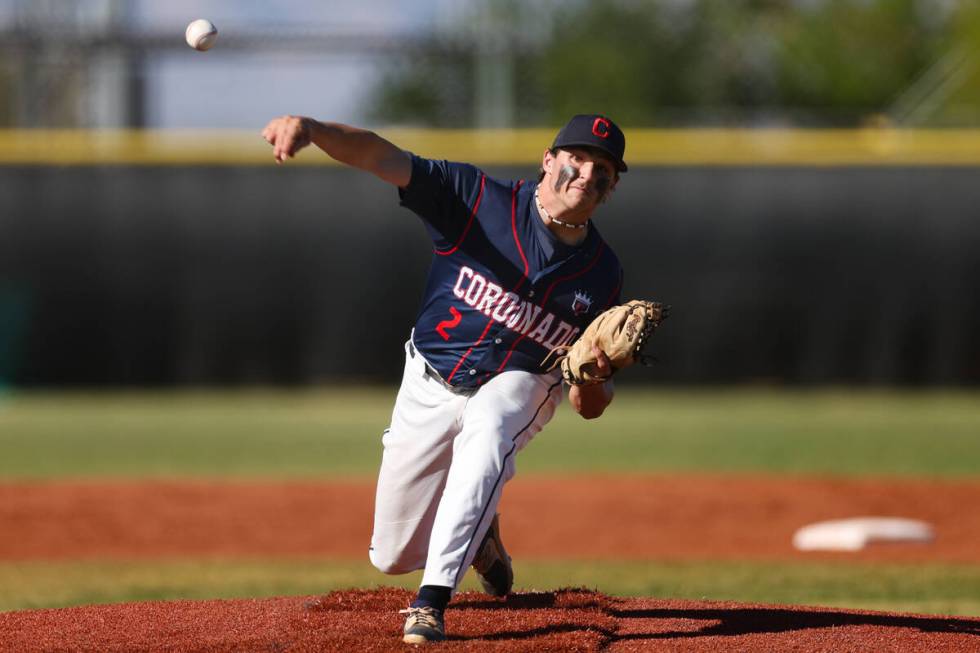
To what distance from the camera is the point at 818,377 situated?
14.1 m

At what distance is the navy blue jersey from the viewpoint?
389 centimetres

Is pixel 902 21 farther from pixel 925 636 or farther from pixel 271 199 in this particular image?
pixel 925 636

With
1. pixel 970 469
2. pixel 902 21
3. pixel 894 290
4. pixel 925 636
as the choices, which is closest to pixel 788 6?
pixel 902 21

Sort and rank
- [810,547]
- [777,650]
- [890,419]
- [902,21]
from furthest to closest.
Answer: [902,21]
[890,419]
[810,547]
[777,650]

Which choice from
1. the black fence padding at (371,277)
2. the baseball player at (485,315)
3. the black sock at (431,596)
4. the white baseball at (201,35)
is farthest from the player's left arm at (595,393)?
the black fence padding at (371,277)

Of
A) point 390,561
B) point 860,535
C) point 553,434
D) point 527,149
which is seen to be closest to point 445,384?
point 390,561

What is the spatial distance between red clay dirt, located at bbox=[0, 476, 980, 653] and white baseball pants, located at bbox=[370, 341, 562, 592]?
0.20 meters

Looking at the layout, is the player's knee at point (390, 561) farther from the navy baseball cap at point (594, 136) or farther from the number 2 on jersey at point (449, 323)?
the navy baseball cap at point (594, 136)

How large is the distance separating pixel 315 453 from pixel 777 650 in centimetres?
747

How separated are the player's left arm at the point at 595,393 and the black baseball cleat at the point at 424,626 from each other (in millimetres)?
731

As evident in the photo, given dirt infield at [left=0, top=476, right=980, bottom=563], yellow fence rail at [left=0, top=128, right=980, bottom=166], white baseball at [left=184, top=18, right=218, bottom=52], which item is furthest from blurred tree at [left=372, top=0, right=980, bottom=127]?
white baseball at [left=184, top=18, right=218, bottom=52]

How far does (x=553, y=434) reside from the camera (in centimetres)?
1266

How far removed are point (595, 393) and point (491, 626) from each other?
709 millimetres

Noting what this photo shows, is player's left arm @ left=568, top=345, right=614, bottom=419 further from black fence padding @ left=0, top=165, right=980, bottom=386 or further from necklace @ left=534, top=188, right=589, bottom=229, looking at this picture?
black fence padding @ left=0, top=165, right=980, bottom=386
